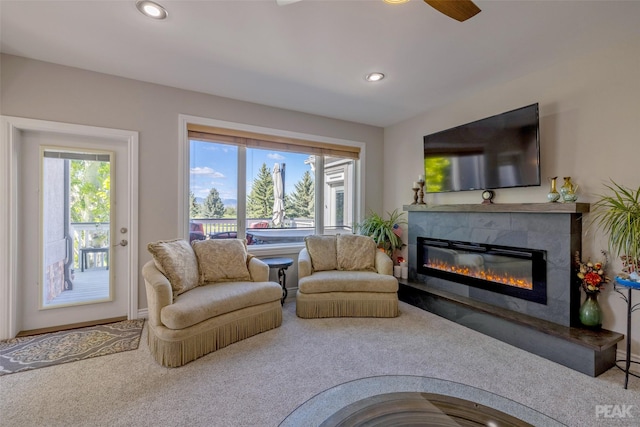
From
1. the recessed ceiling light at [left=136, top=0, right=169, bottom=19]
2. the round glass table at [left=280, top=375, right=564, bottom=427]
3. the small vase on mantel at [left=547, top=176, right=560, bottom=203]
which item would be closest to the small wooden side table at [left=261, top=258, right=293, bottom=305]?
the round glass table at [left=280, top=375, right=564, bottom=427]

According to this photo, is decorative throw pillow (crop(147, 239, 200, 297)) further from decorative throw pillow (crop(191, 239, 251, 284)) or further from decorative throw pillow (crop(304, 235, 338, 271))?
decorative throw pillow (crop(304, 235, 338, 271))

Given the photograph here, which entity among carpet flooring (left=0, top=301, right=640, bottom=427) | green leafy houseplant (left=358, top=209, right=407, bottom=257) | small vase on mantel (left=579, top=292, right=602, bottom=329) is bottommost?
carpet flooring (left=0, top=301, right=640, bottom=427)

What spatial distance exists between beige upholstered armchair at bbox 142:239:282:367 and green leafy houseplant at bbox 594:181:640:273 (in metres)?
2.90

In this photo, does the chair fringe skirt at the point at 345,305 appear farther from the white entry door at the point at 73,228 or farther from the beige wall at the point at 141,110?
the white entry door at the point at 73,228

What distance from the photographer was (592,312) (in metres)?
2.33

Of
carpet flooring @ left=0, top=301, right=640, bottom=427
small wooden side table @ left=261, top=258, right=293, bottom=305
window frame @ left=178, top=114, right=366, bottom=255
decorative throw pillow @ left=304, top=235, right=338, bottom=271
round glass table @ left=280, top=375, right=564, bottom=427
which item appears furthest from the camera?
decorative throw pillow @ left=304, top=235, right=338, bottom=271

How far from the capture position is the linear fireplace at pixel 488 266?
267 centimetres

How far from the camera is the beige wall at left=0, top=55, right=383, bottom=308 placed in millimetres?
2615

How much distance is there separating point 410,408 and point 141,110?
3.61m

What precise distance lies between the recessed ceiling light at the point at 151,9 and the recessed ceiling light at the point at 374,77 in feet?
6.07

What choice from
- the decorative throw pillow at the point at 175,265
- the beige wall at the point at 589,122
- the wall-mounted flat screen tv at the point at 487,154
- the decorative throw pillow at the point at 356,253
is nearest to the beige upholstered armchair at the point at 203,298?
the decorative throw pillow at the point at 175,265

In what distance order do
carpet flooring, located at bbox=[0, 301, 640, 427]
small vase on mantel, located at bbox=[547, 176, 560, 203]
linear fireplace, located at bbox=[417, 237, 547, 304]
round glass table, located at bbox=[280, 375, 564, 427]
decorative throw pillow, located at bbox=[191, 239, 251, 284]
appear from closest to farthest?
1. round glass table, located at bbox=[280, 375, 564, 427]
2. carpet flooring, located at bbox=[0, 301, 640, 427]
3. small vase on mantel, located at bbox=[547, 176, 560, 203]
4. linear fireplace, located at bbox=[417, 237, 547, 304]
5. decorative throw pillow, located at bbox=[191, 239, 251, 284]

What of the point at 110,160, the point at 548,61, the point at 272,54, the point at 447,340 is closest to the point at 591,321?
the point at 447,340

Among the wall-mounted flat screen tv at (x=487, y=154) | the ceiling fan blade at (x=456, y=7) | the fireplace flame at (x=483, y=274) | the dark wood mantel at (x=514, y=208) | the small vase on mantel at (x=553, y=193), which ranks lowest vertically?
the fireplace flame at (x=483, y=274)
